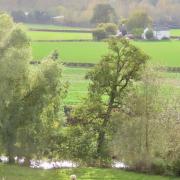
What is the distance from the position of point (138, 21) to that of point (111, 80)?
340 feet

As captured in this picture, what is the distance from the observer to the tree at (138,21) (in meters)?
139

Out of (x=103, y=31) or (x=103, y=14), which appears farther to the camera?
(x=103, y=14)

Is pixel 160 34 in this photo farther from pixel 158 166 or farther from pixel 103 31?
pixel 158 166

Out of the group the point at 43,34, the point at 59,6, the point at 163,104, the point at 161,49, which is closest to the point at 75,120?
the point at 163,104

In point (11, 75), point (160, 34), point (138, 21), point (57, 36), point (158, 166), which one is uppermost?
point (11, 75)

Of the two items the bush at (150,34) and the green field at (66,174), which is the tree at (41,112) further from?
the bush at (150,34)

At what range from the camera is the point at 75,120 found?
41125 millimetres

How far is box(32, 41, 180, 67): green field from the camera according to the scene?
291 ft

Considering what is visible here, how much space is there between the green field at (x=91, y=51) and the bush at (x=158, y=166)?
45880mm

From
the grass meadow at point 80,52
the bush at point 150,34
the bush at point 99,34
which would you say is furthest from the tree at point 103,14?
the bush at point 99,34

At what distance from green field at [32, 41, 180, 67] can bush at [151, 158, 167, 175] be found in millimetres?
45880

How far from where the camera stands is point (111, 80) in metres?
39.7

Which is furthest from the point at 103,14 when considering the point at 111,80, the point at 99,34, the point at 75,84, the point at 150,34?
the point at 111,80

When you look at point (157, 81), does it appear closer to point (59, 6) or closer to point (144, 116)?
point (144, 116)
